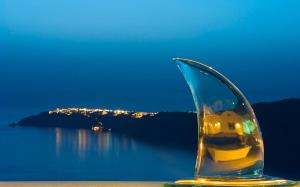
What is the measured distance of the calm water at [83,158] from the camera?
27208 millimetres

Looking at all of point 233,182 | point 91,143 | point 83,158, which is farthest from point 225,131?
point 91,143

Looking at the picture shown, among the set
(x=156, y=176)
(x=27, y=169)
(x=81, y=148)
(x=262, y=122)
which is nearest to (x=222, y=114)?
(x=262, y=122)

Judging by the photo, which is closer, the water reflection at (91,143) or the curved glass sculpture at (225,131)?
the curved glass sculpture at (225,131)

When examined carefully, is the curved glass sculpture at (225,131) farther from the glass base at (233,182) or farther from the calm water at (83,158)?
the calm water at (83,158)

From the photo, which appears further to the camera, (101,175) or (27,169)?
(27,169)

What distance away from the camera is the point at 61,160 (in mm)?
35625

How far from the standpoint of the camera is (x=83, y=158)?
3397cm

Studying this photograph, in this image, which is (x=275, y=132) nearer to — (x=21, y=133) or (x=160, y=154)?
(x=160, y=154)

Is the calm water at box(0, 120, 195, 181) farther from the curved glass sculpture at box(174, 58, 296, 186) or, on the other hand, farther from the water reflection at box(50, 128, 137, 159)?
the curved glass sculpture at box(174, 58, 296, 186)

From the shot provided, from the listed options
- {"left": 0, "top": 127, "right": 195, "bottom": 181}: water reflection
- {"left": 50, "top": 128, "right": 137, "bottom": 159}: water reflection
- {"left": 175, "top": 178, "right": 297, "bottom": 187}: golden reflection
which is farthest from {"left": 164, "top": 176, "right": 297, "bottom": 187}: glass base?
{"left": 50, "top": 128, "right": 137, "bottom": 159}: water reflection

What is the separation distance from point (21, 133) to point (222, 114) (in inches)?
1737

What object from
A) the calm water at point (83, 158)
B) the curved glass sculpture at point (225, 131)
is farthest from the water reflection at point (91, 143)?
the curved glass sculpture at point (225, 131)

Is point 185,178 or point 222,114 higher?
point 222,114

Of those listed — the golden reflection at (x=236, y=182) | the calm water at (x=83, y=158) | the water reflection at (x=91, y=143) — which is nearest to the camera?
the golden reflection at (x=236, y=182)
